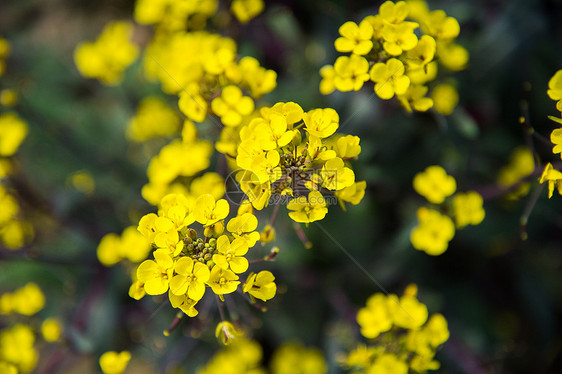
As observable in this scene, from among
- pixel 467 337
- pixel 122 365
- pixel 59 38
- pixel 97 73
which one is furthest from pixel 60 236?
pixel 467 337

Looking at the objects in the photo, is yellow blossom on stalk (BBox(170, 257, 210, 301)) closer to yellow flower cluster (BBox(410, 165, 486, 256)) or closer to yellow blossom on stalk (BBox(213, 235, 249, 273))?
yellow blossom on stalk (BBox(213, 235, 249, 273))

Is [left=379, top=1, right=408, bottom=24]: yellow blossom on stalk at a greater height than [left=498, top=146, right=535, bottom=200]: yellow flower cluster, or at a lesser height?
greater

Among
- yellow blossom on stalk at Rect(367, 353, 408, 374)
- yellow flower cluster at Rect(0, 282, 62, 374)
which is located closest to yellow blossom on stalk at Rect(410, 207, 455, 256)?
yellow blossom on stalk at Rect(367, 353, 408, 374)

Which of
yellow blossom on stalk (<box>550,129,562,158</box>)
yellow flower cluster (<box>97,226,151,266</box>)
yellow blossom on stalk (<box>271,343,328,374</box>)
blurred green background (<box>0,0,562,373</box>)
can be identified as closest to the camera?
yellow blossom on stalk (<box>550,129,562,158</box>)

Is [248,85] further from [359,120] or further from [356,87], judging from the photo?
[359,120]

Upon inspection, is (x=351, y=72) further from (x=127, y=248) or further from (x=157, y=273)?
(x=127, y=248)

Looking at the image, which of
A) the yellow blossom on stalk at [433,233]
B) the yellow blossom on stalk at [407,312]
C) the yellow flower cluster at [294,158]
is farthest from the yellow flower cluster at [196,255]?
the yellow blossom on stalk at [433,233]
